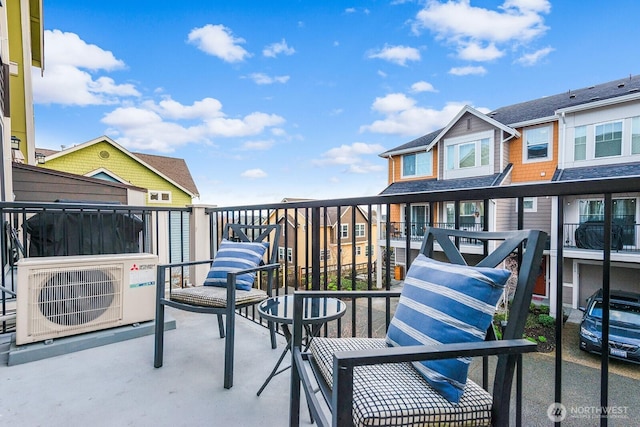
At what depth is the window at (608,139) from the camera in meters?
8.02

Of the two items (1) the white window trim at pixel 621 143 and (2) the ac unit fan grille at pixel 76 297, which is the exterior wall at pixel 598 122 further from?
(2) the ac unit fan grille at pixel 76 297

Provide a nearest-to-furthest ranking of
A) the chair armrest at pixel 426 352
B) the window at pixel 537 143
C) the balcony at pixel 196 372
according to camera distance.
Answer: the chair armrest at pixel 426 352 < the balcony at pixel 196 372 < the window at pixel 537 143

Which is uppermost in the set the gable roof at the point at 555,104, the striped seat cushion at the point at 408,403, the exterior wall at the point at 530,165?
the gable roof at the point at 555,104

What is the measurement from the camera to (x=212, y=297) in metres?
1.98

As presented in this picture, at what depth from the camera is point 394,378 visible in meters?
0.99

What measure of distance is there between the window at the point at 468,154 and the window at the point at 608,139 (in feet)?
8.45

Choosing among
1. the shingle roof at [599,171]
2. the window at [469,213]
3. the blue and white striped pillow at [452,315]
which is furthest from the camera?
the window at [469,213]

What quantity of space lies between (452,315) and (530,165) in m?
10.7

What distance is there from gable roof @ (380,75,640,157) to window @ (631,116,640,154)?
0.58 m

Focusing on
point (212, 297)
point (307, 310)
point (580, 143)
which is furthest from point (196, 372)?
point (580, 143)

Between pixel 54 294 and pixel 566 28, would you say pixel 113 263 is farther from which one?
pixel 566 28

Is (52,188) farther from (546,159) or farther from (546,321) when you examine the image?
(546,159)

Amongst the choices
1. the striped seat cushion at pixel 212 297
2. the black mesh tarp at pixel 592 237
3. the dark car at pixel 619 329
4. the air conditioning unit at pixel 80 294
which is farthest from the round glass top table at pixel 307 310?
the black mesh tarp at pixel 592 237

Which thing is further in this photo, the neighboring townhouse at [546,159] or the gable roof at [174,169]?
the gable roof at [174,169]
